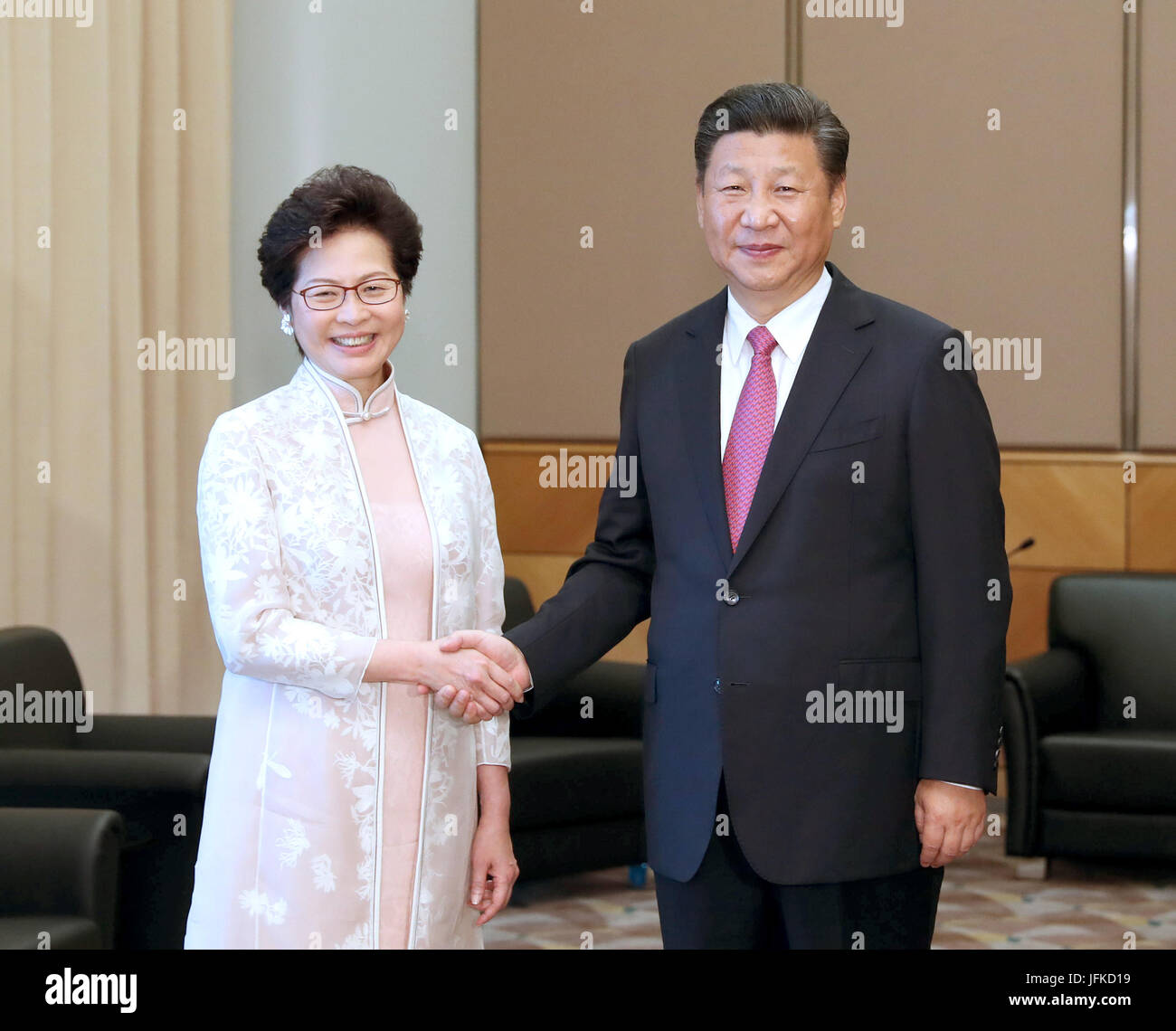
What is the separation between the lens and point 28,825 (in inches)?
106

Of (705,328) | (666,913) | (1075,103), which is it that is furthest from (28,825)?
(1075,103)

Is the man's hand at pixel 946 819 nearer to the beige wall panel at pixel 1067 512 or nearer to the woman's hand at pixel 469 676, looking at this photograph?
the woman's hand at pixel 469 676

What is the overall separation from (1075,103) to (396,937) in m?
4.34

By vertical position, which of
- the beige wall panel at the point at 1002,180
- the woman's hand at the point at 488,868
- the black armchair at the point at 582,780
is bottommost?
the black armchair at the point at 582,780

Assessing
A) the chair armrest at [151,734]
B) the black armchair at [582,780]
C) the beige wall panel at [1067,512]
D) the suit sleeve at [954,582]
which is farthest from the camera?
the beige wall panel at [1067,512]

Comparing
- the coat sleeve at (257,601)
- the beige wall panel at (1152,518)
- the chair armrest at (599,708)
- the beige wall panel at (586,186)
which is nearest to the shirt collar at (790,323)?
the coat sleeve at (257,601)

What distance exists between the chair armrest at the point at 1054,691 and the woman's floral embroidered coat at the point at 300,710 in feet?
9.18

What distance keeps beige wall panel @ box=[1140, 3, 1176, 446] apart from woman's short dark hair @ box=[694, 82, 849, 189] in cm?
355

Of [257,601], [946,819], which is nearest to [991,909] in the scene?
[946,819]

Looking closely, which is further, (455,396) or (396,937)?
(455,396)

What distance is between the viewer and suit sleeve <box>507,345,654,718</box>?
2139mm

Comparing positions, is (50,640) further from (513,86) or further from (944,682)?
(513,86)

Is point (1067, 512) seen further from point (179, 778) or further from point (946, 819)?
point (946, 819)

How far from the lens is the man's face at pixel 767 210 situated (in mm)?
1953
